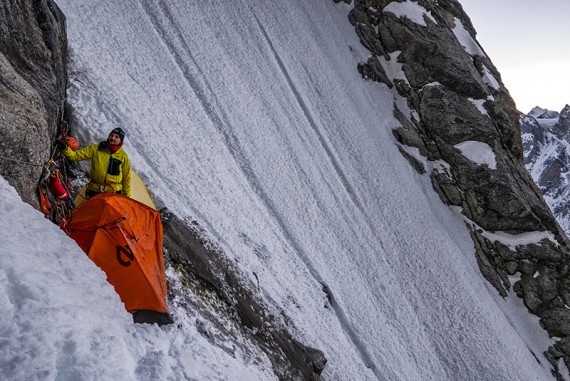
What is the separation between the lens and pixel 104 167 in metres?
6.68

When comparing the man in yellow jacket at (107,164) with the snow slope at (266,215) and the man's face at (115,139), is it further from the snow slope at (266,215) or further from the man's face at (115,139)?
the snow slope at (266,215)

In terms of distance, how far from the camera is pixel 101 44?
11.0m

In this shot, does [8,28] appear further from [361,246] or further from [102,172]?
[361,246]

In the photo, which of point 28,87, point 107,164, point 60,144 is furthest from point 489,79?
point 28,87

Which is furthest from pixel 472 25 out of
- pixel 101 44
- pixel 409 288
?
pixel 101 44

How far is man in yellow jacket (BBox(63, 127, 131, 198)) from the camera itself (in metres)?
6.66

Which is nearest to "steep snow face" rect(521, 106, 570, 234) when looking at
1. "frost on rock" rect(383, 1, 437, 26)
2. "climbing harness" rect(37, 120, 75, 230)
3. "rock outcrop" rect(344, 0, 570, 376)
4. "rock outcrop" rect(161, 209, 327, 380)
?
"rock outcrop" rect(344, 0, 570, 376)

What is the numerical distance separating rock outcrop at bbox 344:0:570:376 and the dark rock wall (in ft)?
51.5

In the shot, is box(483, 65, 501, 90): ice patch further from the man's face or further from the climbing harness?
the climbing harness

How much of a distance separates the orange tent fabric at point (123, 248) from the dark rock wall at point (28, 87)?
71cm

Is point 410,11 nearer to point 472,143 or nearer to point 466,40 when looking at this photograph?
point 466,40

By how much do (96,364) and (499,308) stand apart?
57.0 ft

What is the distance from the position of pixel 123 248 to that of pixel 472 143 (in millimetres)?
19411

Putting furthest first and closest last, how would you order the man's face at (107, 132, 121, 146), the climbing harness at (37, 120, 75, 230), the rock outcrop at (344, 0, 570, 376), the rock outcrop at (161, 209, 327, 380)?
the rock outcrop at (344, 0, 570, 376), the man's face at (107, 132, 121, 146), the rock outcrop at (161, 209, 327, 380), the climbing harness at (37, 120, 75, 230)
